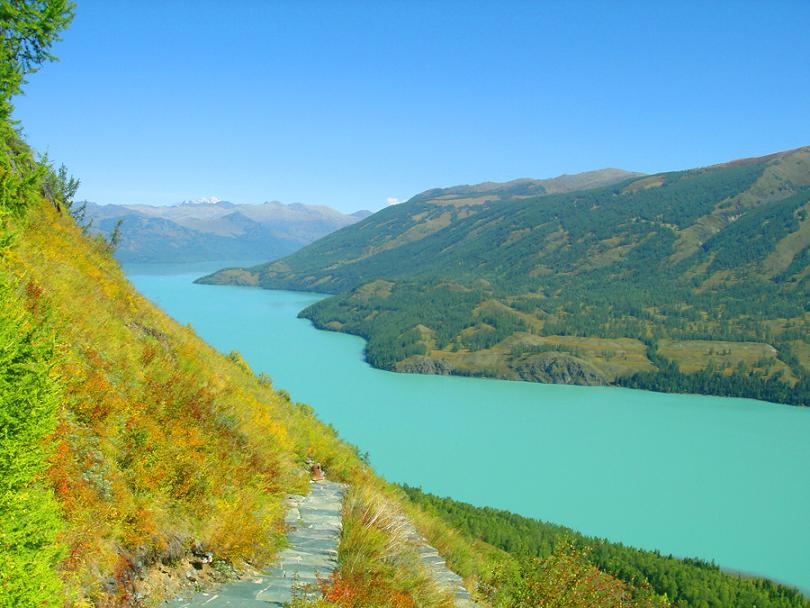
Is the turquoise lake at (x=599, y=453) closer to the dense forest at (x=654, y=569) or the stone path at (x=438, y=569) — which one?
the dense forest at (x=654, y=569)

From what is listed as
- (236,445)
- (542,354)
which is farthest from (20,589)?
(542,354)

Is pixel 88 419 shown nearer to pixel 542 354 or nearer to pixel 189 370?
pixel 189 370

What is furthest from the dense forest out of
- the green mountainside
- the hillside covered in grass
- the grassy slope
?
the green mountainside

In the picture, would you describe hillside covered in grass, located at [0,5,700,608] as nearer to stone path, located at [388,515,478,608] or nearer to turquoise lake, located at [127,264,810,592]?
stone path, located at [388,515,478,608]

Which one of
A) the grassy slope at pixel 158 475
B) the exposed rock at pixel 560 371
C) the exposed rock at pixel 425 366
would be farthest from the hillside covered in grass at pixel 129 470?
the exposed rock at pixel 425 366

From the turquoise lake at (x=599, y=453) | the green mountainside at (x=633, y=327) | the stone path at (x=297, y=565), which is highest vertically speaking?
the stone path at (x=297, y=565)

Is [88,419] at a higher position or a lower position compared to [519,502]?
higher

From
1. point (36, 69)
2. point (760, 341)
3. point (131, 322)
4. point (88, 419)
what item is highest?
point (36, 69)
